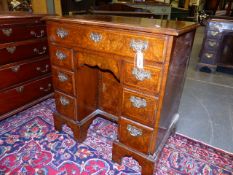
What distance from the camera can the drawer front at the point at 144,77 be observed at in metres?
1.01

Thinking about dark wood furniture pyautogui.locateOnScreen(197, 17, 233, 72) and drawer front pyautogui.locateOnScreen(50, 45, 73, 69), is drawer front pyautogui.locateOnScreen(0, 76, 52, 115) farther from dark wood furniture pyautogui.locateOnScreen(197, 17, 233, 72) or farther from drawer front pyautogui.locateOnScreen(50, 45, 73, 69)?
dark wood furniture pyautogui.locateOnScreen(197, 17, 233, 72)

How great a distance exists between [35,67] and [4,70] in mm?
311

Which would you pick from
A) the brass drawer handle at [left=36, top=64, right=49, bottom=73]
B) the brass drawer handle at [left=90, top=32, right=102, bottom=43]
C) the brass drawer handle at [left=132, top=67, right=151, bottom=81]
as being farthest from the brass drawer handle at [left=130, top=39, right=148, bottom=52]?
the brass drawer handle at [left=36, top=64, right=49, bottom=73]

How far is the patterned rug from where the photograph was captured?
1.35 m

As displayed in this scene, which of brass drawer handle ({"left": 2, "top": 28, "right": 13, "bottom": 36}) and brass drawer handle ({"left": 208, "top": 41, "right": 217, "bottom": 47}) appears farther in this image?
brass drawer handle ({"left": 208, "top": 41, "right": 217, "bottom": 47})

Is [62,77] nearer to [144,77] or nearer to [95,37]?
[95,37]

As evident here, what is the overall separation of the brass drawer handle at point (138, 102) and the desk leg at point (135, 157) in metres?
0.35

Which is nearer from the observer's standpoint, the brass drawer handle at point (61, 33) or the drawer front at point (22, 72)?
the brass drawer handle at point (61, 33)

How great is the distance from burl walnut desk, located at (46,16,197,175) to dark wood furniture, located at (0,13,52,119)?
1.52 feet

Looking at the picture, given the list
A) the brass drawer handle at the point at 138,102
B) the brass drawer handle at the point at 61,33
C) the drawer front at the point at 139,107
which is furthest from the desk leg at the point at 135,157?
the brass drawer handle at the point at 61,33

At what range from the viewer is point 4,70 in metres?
1.62

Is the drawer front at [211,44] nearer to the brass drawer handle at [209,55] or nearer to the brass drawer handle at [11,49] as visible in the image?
the brass drawer handle at [209,55]

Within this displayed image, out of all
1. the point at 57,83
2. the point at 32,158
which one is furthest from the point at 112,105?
the point at 32,158

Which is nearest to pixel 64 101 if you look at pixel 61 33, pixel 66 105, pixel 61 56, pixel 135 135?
pixel 66 105
